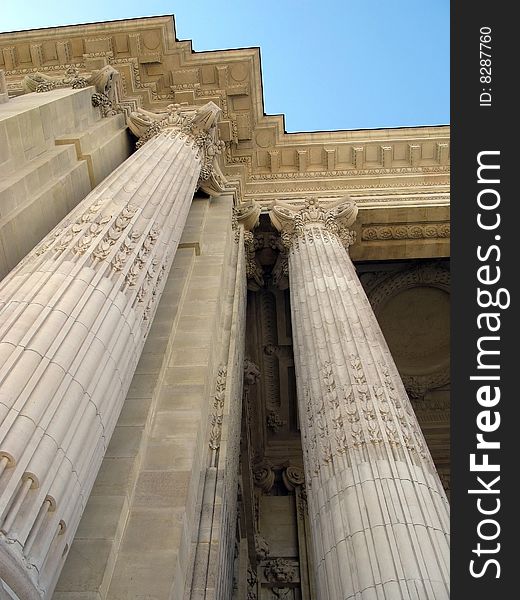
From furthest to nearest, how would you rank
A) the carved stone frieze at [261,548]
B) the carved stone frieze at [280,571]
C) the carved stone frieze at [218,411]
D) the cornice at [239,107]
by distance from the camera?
the cornice at [239,107] → the carved stone frieze at [261,548] → the carved stone frieze at [280,571] → the carved stone frieze at [218,411]

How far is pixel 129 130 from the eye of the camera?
15609mm

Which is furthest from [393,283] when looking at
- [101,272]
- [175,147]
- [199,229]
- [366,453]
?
[101,272]

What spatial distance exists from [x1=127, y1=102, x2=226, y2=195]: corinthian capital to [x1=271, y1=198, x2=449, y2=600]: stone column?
455 cm

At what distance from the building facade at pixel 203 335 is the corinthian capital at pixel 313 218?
0.28 feet

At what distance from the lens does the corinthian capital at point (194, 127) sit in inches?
553

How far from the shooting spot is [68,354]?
5.45 m

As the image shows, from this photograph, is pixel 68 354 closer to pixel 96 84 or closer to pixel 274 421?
pixel 96 84

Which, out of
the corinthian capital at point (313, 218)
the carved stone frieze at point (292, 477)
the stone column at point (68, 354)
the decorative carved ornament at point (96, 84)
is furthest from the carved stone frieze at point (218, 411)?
the carved stone frieze at point (292, 477)

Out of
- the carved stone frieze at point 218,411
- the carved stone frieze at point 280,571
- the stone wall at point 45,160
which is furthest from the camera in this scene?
the carved stone frieze at point 280,571

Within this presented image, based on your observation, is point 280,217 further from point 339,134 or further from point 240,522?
point 240,522

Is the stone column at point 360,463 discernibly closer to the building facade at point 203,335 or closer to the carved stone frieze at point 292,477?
the building facade at point 203,335

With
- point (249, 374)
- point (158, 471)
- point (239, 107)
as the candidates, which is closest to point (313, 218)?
point (249, 374)

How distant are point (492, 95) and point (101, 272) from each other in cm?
474

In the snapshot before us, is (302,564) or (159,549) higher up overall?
(302,564)
